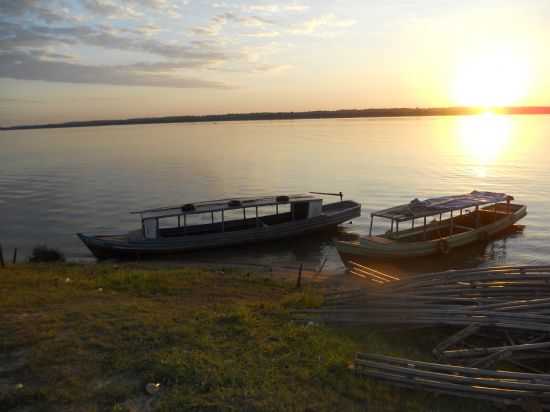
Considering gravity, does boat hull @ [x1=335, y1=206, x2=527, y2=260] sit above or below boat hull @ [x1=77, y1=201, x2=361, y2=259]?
above

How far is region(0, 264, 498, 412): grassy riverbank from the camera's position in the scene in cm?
805

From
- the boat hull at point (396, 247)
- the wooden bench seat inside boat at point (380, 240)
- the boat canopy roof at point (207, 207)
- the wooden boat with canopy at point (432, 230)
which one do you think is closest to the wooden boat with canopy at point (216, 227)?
the boat canopy roof at point (207, 207)

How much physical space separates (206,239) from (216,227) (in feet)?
7.54

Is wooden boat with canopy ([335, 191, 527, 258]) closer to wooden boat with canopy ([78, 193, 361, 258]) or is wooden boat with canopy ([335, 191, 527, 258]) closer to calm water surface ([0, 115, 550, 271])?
calm water surface ([0, 115, 550, 271])

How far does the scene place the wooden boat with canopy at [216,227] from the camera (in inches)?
1107

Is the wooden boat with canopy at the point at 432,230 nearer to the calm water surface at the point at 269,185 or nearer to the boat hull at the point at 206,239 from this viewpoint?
the calm water surface at the point at 269,185

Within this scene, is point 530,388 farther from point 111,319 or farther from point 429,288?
point 111,319

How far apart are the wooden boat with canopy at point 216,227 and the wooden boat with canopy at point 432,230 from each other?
6.01 m

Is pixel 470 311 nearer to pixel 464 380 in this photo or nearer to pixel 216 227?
pixel 464 380

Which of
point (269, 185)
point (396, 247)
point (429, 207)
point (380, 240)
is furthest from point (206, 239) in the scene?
point (269, 185)

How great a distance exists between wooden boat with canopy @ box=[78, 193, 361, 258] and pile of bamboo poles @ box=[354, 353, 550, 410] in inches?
805

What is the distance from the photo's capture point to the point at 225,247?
101 feet

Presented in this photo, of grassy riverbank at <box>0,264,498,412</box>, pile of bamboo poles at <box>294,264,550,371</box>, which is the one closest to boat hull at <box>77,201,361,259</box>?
grassy riverbank at <box>0,264,498,412</box>

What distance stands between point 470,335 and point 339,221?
78.7ft
